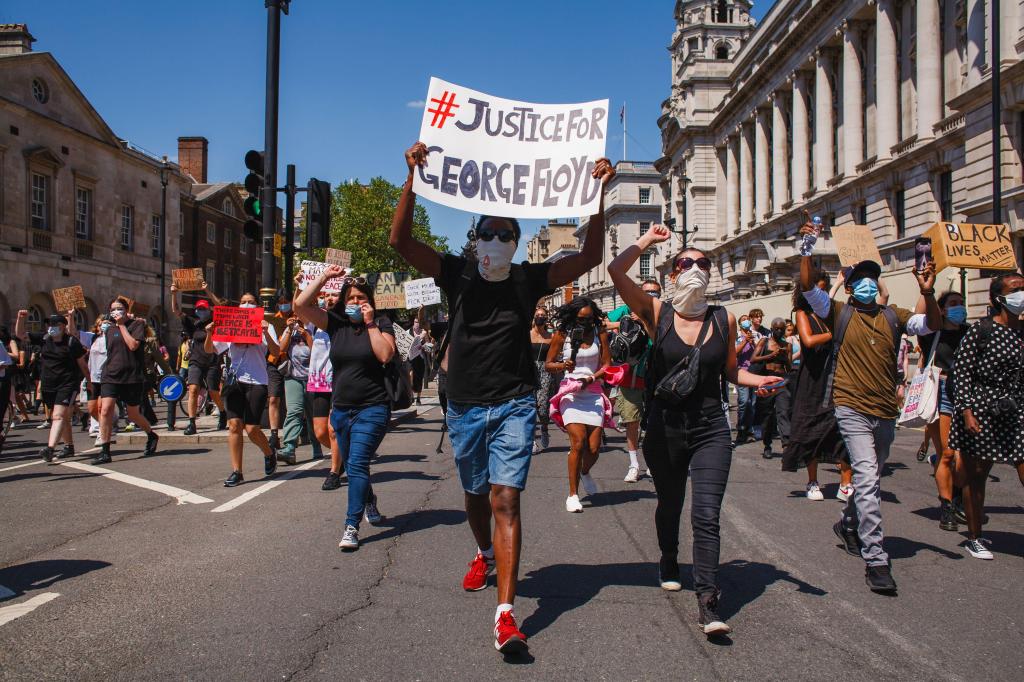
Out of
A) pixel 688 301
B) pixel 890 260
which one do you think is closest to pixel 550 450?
pixel 688 301

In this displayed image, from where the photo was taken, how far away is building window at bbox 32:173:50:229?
33.6 meters

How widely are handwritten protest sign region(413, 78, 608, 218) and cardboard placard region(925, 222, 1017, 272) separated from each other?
6.21 m

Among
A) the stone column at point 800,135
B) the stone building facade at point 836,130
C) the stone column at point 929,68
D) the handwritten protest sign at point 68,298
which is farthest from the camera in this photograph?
the stone column at point 800,135

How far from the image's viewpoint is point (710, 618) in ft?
13.4

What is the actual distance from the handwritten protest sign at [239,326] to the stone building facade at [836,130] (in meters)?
9.32

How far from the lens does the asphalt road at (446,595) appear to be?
147 inches

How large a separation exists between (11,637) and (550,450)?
9013 mm

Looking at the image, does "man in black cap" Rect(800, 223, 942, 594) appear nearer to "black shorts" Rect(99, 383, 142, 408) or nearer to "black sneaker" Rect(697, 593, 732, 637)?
"black sneaker" Rect(697, 593, 732, 637)

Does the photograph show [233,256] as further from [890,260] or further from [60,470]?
[60,470]

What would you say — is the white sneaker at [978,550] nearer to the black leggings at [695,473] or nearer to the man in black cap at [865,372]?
the man in black cap at [865,372]

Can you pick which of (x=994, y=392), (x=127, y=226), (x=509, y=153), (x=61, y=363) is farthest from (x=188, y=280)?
(x=127, y=226)

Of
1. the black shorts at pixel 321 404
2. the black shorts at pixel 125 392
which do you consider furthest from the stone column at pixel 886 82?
the black shorts at pixel 125 392

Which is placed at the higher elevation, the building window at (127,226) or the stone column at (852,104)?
the stone column at (852,104)

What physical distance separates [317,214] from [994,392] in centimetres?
881
